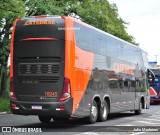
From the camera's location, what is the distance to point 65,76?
49.0 ft

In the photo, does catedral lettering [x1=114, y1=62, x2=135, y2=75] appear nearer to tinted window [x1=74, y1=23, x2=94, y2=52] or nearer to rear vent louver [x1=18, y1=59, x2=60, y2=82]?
tinted window [x1=74, y1=23, x2=94, y2=52]

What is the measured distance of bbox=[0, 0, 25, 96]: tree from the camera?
23000 millimetres

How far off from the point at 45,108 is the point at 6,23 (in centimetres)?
1483

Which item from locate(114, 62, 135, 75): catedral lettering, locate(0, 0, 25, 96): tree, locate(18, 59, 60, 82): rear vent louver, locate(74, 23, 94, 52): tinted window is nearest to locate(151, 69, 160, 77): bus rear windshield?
locate(0, 0, 25, 96): tree

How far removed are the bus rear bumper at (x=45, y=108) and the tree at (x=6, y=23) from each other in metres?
8.80

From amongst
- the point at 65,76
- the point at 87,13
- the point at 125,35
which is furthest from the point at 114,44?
the point at 125,35

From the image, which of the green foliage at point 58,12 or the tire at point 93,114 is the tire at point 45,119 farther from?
the green foliage at point 58,12

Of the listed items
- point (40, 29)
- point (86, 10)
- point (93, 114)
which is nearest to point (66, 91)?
point (40, 29)

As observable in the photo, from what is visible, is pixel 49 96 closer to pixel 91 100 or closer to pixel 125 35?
pixel 91 100

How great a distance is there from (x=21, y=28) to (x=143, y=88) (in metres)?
11.7

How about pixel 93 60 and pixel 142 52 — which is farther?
pixel 142 52

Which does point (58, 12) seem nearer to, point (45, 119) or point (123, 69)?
point (123, 69)

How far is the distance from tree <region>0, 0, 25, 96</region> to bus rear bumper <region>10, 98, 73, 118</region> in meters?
8.80

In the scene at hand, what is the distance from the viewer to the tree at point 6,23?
2300 centimetres
